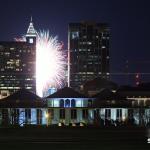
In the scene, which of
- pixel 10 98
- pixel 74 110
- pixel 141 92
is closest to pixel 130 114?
pixel 74 110

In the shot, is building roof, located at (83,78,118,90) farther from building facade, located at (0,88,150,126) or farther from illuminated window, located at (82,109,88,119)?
illuminated window, located at (82,109,88,119)

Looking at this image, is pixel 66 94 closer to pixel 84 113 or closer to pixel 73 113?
pixel 73 113

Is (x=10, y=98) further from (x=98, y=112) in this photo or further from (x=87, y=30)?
(x=87, y=30)

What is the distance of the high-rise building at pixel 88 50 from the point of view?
538 feet

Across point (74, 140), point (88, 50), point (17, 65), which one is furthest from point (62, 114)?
point (88, 50)

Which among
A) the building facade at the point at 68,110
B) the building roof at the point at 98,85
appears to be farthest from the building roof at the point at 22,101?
the building roof at the point at 98,85

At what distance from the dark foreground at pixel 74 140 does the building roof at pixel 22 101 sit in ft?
69.2

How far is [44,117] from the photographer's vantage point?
6738 cm

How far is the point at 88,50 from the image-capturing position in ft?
579

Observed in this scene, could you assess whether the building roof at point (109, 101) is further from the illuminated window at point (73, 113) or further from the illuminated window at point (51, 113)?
the illuminated window at point (51, 113)

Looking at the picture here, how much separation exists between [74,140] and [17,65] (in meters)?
120

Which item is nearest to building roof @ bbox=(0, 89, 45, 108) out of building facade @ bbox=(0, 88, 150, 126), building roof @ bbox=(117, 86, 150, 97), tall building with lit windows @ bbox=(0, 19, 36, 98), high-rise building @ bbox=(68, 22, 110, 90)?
building facade @ bbox=(0, 88, 150, 126)

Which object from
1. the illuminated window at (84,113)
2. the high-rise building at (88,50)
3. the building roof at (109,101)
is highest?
the high-rise building at (88,50)

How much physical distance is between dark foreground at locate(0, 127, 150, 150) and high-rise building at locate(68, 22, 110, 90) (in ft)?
376
